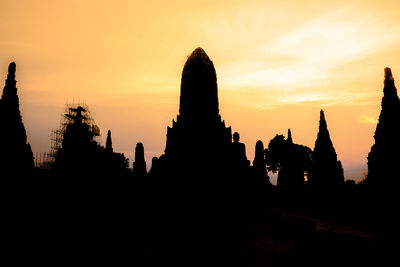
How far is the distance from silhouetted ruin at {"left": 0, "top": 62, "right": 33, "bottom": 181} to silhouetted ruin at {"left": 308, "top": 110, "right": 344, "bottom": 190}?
2369 cm

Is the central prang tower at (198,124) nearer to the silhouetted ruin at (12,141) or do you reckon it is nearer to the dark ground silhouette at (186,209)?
the dark ground silhouette at (186,209)

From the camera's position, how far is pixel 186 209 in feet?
43.3

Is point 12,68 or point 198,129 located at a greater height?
point 12,68

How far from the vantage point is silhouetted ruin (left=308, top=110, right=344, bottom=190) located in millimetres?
24203

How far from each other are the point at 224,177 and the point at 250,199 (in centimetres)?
336

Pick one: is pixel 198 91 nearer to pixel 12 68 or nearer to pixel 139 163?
pixel 12 68

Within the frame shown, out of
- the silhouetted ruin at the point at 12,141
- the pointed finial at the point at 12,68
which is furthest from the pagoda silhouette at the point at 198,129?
the pointed finial at the point at 12,68

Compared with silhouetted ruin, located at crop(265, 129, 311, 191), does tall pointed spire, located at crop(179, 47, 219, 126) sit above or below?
above

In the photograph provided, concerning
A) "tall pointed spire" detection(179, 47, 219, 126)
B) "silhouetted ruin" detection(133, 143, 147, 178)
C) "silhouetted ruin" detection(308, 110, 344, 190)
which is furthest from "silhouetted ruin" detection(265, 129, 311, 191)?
"tall pointed spire" detection(179, 47, 219, 126)

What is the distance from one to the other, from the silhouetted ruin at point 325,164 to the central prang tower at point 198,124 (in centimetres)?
1416

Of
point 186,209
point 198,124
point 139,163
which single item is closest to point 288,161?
point 139,163

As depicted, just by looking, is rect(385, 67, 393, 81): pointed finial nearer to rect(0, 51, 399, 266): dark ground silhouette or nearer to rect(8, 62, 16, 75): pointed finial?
rect(0, 51, 399, 266): dark ground silhouette

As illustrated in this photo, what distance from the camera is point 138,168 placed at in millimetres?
26203

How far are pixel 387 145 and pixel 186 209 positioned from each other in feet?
45.4
